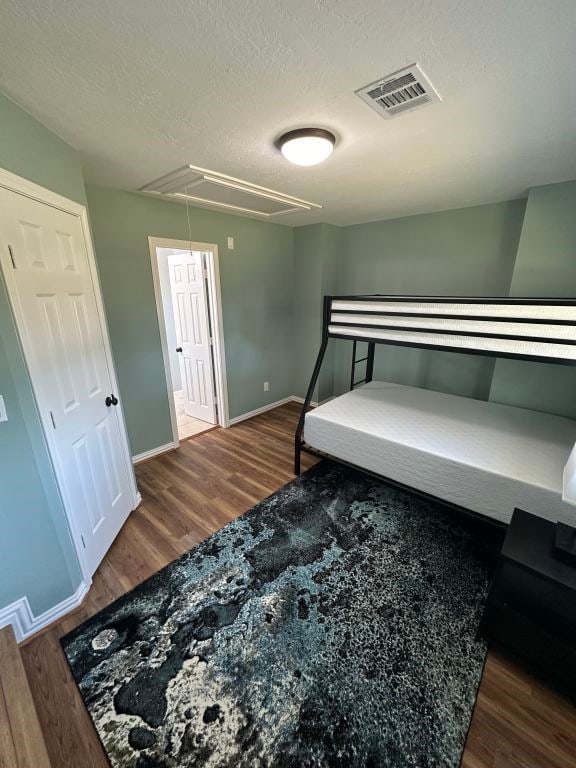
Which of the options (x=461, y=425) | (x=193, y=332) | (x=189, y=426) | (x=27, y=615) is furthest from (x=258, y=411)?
(x=27, y=615)

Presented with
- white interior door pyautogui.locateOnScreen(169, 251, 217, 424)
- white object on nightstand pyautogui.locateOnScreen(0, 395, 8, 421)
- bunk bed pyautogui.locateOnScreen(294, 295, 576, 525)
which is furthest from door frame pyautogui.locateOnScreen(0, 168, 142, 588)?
bunk bed pyautogui.locateOnScreen(294, 295, 576, 525)

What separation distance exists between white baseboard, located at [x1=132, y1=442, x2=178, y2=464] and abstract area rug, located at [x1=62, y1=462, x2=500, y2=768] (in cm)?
139

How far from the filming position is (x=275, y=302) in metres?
4.11

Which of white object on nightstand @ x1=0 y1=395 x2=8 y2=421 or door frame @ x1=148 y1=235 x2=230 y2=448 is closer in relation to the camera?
white object on nightstand @ x1=0 y1=395 x2=8 y2=421

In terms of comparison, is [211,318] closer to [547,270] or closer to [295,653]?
[295,653]

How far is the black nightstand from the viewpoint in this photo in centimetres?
121

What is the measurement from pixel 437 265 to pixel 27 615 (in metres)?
4.33

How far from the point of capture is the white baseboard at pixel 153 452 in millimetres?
3030

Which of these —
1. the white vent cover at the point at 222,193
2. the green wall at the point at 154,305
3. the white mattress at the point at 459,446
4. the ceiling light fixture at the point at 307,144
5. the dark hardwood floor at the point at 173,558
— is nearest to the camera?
the dark hardwood floor at the point at 173,558

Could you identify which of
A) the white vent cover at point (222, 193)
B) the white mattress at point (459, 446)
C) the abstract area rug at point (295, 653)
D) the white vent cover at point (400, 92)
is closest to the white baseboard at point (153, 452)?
the abstract area rug at point (295, 653)

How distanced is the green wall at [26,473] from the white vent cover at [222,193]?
78cm

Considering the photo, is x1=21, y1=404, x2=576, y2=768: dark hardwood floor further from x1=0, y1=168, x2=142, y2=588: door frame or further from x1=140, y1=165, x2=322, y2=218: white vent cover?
x1=140, y1=165, x2=322, y2=218: white vent cover

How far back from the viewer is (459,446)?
79.4 inches

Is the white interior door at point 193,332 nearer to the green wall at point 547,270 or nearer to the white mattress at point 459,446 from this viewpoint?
the white mattress at point 459,446
